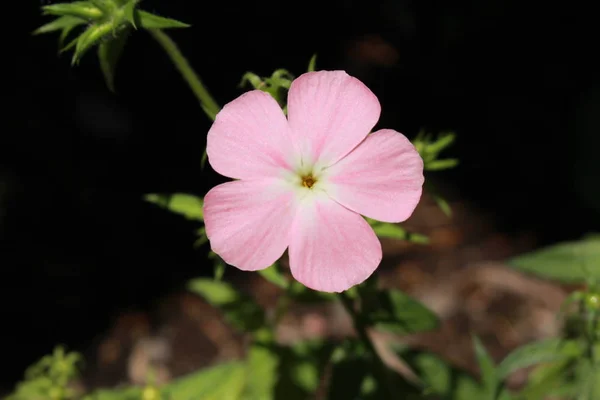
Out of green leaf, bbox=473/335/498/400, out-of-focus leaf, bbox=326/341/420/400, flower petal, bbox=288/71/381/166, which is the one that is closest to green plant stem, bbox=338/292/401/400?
out-of-focus leaf, bbox=326/341/420/400

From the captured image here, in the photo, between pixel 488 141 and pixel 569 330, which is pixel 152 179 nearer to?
pixel 488 141

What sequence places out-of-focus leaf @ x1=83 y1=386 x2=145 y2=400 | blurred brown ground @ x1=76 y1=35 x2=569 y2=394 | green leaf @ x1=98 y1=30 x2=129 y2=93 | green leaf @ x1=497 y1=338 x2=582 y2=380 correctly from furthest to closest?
blurred brown ground @ x1=76 y1=35 x2=569 y2=394
out-of-focus leaf @ x1=83 y1=386 x2=145 y2=400
green leaf @ x1=497 y1=338 x2=582 y2=380
green leaf @ x1=98 y1=30 x2=129 y2=93

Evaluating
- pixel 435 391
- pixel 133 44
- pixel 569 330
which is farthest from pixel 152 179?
pixel 569 330

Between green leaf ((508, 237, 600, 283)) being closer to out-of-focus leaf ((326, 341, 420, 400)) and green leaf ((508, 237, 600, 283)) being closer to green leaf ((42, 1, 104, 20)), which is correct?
out-of-focus leaf ((326, 341, 420, 400))

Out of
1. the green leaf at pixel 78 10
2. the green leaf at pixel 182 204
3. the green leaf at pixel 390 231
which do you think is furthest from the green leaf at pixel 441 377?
the green leaf at pixel 78 10

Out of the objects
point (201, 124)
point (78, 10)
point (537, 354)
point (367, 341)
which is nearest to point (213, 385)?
point (367, 341)

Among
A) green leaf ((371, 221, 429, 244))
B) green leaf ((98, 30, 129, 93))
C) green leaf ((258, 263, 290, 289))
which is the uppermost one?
green leaf ((98, 30, 129, 93))
